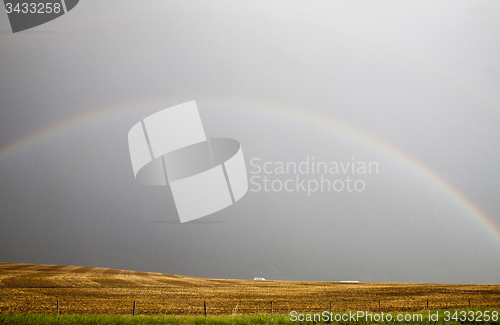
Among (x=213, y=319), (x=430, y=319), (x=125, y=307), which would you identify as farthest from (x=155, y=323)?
→ (x=430, y=319)

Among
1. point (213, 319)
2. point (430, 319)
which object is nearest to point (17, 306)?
point (213, 319)

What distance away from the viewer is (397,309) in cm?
1603

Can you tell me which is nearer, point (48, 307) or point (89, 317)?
point (89, 317)

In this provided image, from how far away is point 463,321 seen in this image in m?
11.4

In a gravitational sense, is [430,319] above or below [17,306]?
below

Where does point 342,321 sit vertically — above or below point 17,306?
below

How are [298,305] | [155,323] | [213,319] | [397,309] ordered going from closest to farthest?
[155,323] → [213,319] → [397,309] → [298,305]

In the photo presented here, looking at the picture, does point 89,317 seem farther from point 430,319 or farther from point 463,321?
point 463,321

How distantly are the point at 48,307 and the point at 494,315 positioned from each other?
51.0 feet

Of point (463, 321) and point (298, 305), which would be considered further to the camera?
point (298, 305)

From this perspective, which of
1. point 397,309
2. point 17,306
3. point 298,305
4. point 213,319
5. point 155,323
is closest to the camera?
point 155,323

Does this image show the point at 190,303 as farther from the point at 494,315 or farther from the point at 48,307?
the point at 494,315

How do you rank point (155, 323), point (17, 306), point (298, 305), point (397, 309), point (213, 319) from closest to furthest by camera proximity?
point (155, 323)
point (213, 319)
point (17, 306)
point (397, 309)
point (298, 305)

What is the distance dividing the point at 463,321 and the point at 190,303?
433 inches
